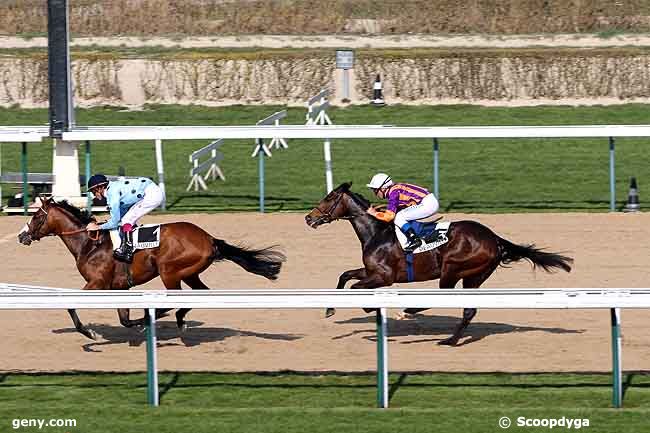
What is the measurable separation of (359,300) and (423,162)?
12321mm

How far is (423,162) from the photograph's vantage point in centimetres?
2216

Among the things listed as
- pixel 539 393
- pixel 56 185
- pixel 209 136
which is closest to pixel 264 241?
pixel 209 136

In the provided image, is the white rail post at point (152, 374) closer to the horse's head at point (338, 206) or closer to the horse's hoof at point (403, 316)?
the horse's head at point (338, 206)

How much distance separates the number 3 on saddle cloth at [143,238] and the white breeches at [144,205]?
0.32 ft

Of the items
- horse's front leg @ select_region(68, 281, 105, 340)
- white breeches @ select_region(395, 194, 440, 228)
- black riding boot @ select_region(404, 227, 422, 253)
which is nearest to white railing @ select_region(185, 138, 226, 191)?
horse's front leg @ select_region(68, 281, 105, 340)

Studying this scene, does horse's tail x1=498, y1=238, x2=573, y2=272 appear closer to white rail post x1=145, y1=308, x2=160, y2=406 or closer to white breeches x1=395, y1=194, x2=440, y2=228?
white breeches x1=395, y1=194, x2=440, y2=228

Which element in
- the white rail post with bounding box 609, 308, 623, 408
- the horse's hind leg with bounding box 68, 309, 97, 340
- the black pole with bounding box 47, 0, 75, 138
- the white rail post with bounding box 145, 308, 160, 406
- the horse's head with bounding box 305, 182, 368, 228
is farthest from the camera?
the black pole with bounding box 47, 0, 75, 138

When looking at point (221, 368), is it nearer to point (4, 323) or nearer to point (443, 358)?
point (443, 358)

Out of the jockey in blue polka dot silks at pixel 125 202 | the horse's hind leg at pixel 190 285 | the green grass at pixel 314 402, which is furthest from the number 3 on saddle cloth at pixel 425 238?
the jockey in blue polka dot silks at pixel 125 202

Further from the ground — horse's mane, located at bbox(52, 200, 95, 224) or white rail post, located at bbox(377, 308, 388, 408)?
horse's mane, located at bbox(52, 200, 95, 224)

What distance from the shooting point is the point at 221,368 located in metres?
11.2

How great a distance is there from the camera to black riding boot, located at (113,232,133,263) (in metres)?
11.9

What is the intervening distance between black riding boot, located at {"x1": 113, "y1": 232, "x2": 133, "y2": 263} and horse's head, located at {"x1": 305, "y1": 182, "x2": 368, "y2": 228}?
57.3 inches

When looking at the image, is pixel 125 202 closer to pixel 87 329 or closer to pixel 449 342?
pixel 87 329
